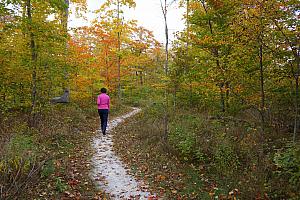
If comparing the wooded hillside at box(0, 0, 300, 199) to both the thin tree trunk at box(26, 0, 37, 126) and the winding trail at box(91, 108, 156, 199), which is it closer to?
the thin tree trunk at box(26, 0, 37, 126)

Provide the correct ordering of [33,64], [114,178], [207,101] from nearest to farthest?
[114,178] < [33,64] < [207,101]

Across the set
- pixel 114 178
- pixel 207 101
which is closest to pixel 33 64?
pixel 114 178

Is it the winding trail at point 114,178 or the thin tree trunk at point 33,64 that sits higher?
the thin tree trunk at point 33,64

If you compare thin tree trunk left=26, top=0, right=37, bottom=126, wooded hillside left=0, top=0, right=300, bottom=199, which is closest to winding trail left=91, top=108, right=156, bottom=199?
wooded hillside left=0, top=0, right=300, bottom=199

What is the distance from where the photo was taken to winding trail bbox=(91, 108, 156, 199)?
20.6 feet

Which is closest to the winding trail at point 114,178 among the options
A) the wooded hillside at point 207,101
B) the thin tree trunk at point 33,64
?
the wooded hillside at point 207,101

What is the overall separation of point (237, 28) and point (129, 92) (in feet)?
78.8

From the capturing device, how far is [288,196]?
18.5 feet

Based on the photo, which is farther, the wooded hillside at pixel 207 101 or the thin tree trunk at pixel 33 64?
the thin tree trunk at pixel 33 64

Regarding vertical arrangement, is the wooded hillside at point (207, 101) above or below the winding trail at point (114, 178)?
above

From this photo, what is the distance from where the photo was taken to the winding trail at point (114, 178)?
627cm

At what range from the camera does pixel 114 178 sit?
23.5 ft

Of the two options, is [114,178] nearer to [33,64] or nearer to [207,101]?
[33,64]

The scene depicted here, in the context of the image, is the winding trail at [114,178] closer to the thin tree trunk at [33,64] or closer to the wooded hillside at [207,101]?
the wooded hillside at [207,101]
